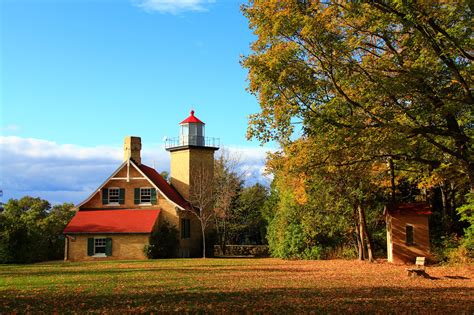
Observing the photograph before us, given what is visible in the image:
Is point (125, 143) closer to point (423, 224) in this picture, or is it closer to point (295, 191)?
point (295, 191)

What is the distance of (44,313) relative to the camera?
10.3m

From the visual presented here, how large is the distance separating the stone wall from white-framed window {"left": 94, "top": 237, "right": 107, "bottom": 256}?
9.42 metres

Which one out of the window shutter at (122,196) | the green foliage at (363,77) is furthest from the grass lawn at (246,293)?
the window shutter at (122,196)

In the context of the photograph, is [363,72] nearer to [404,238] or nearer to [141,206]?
[404,238]

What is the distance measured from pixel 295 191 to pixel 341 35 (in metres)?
13.6

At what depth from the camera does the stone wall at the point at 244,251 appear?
39.2m

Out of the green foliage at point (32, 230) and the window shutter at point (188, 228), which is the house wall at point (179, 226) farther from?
the green foliage at point (32, 230)

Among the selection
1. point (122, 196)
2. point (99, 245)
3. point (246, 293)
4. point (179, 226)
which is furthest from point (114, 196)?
point (246, 293)

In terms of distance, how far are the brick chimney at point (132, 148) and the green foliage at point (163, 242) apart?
573 centimetres

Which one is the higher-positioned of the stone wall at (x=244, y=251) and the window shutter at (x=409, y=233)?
the window shutter at (x=409, y=233)

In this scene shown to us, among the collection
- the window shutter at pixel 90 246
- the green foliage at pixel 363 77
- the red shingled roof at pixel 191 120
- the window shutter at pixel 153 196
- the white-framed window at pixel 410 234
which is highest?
the red shingled roof at pixel 191 120

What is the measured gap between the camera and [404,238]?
26.6 m

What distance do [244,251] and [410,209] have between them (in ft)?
53.5

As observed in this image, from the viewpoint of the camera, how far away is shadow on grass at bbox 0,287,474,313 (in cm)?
1112
